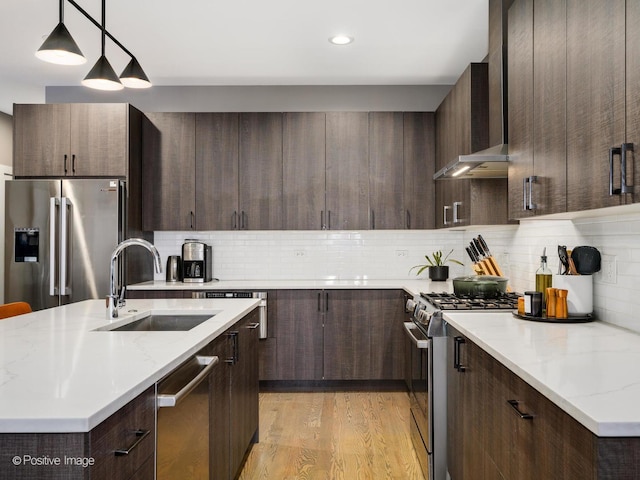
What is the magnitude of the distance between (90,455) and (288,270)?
12.6 ft

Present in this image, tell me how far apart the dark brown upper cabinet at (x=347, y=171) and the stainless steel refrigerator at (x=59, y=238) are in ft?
5.90

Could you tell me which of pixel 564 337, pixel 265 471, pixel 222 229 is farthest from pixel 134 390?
pixel 222 229

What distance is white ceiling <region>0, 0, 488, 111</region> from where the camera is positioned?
3242mm

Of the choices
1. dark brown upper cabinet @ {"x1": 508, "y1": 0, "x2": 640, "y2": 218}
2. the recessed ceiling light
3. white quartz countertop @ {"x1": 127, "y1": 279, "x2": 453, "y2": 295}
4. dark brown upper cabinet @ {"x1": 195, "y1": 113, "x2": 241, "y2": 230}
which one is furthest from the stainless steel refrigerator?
dark brown upper cabinet @ {"x1": 508, "y1": 0, "x2": 640, "y2": 218}

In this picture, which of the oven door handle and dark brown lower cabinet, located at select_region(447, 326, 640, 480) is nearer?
dark brown lower cabinet, located at select_region(447, 326, 640, 480)

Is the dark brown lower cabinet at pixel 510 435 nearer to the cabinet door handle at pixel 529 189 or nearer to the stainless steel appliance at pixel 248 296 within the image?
the cabinet door handle at pixel 529 189

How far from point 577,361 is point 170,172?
3.83 metres

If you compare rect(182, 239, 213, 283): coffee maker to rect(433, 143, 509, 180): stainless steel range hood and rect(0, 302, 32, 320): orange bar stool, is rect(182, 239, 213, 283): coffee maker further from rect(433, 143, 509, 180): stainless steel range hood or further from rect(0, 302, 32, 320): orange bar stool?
rect(433, 143, 509, 180): stainless steel range hood

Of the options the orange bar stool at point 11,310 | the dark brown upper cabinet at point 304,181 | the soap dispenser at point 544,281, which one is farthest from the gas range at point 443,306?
the orange bar stool at point 11,310

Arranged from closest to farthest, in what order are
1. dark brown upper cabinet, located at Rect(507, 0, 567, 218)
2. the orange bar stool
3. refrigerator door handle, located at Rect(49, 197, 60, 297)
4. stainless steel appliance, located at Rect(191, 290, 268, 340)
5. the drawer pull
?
the drawer pull, dark brown upper cabinet, located at Rect(507, 0, 567, 218), the orange bar stool, refrigerator door handle, located at Rect(49, 197, 60, 297), stainless steel appliance, located at Rect(191, 290, 268, 340)

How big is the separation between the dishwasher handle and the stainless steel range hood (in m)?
1.62

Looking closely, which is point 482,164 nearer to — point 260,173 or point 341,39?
point 341,39

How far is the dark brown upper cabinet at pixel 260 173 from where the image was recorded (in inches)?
179

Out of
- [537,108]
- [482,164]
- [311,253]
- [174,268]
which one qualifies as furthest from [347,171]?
[537,108]
